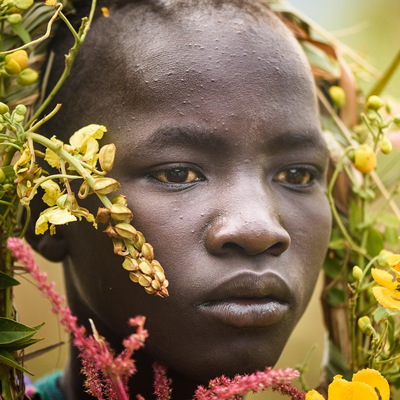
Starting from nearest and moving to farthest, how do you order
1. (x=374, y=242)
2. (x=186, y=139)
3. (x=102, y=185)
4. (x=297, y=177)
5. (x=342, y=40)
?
(x=102, y=185), (x=186, y=139), (x=297, y=177), (x=374, y=242), (x=342, y=40)

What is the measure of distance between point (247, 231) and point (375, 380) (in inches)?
11.8

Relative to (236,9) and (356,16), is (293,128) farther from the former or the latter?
(356,16)

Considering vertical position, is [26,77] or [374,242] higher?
[26,77]

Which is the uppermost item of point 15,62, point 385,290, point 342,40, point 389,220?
point 15,62

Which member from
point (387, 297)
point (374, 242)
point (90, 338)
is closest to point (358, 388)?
point (387, 297)

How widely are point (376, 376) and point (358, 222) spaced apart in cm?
62

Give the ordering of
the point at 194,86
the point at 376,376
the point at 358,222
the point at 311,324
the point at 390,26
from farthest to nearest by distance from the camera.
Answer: the point at 390,26 → the point at 311,324 → the point at 358,222 → the point at 194,86 → the point at 376,376

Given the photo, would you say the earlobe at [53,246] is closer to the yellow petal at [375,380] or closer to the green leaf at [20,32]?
the green leaf at [20,32]

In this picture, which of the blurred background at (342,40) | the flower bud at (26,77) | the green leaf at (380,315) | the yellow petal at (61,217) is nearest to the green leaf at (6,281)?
the yellow petal at (61,217)

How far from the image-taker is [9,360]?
943 millimetres

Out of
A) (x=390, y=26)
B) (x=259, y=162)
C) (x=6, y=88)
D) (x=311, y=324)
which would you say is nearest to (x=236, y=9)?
(x=259, y=162)

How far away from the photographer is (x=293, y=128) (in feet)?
3.74

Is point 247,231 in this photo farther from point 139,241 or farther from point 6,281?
point 6,281

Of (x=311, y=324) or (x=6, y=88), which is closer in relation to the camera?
(x=6, y=88)
